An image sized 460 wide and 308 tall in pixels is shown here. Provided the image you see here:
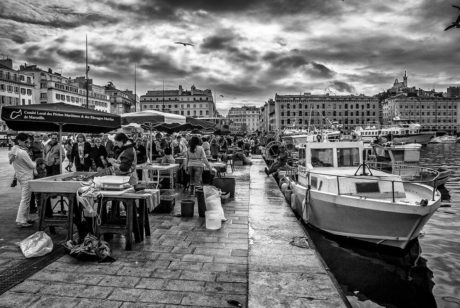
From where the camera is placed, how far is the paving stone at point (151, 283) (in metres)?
4.60

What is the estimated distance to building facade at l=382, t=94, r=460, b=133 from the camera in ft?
467

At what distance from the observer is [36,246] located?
5.84m

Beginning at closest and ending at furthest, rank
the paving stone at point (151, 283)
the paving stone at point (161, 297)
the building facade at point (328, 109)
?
the paving stone at point (161, 297) < the paving stone at point (151, 283) < the building facade at point (328, 109)

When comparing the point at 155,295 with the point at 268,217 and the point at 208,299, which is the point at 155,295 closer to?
the point at 208,299

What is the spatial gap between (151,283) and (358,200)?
233 inches

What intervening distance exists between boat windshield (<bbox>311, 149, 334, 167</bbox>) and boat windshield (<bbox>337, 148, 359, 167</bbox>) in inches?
10.6

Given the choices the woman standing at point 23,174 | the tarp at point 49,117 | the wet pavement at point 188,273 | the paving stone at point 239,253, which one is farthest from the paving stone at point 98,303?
the woman standing at point 23,174

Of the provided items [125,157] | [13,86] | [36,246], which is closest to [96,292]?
[36,246]

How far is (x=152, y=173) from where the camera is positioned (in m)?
12.1

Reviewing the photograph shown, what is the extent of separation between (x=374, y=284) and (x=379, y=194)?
2.57 metres

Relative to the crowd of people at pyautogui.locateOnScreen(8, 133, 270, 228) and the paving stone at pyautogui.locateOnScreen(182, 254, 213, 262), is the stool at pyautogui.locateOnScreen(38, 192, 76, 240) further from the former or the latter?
the paving stone at pyautogui.locateOnScreen(182, 254, 213, 262)

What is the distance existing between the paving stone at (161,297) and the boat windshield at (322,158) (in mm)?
8207

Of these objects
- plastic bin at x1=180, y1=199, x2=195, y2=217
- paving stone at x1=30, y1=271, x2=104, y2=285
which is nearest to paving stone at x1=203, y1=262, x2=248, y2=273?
paving stone at x1=30, y1=271, x2=104, y2=285

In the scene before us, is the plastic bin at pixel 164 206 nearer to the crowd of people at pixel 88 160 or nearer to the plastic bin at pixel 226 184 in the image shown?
the crowd of people at pixel 88 160
